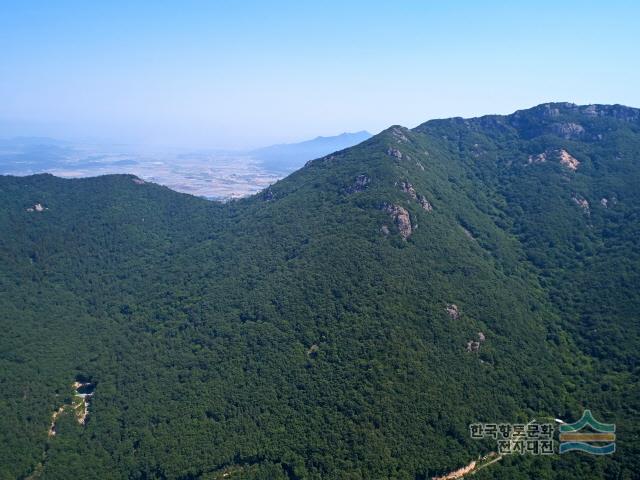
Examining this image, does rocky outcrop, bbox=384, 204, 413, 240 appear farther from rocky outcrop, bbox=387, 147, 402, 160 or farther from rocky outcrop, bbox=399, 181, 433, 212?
rocky outcrop, bbox=387, 147, 402, 160

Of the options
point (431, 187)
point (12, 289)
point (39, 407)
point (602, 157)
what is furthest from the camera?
point (602, 157)

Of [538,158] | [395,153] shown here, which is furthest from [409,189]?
[538,158]

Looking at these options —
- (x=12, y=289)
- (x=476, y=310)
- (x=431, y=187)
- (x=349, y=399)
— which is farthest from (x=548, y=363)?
(x=12, y=289)

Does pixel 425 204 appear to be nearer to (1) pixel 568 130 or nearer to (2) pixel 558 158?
(2) pixel 558 158

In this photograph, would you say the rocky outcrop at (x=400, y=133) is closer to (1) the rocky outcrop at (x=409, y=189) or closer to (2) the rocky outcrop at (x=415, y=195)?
(1) the rocky outcrop at (x=409, y=189)

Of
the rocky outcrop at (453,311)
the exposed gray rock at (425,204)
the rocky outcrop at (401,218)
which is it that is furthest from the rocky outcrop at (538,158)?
the rocky outcrop at (453,311)

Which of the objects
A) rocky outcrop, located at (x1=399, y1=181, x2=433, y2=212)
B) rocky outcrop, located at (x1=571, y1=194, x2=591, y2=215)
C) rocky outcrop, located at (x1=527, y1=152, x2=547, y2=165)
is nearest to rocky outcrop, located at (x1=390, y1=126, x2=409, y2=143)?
rocky outcrop, located at (x1=399, y1=181, x2=433, y2=212)

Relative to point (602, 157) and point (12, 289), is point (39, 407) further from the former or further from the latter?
point (602, 157)
